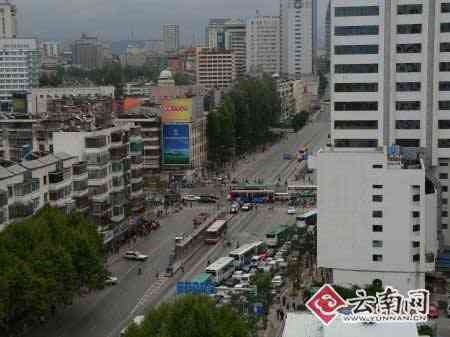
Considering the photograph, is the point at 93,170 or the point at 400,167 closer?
the point at 400,167

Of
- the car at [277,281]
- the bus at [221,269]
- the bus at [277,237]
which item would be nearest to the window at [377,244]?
the car at [277,281]

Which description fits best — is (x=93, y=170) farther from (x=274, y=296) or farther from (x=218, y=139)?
(x=218, y=139)

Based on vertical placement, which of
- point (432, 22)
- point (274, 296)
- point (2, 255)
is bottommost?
point (274, 296)

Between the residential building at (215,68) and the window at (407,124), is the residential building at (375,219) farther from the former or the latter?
the residential building at (215,68)

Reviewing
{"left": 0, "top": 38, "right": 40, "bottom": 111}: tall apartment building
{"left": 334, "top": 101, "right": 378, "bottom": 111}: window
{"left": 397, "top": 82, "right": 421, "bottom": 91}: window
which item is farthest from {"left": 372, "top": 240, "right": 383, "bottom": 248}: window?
{"left": 0, "top": 38, "right": 40, "bottom": 111}: tall apartment building

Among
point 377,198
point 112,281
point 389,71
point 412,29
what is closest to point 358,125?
point 389,71

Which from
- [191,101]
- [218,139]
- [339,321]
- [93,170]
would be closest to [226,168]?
[218,139]

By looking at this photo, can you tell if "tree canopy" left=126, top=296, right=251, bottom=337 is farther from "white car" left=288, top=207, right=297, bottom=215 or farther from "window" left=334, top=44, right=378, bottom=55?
"white car" left=288, top=207, right=297, bottom=215
